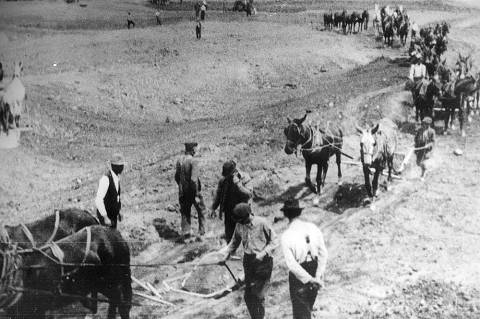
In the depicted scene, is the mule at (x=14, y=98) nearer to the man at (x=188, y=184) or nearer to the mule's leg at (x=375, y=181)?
the man at (x=188, y=184)

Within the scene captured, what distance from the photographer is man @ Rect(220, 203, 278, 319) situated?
6566mm

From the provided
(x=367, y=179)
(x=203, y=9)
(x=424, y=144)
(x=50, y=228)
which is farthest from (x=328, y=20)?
(x=50, y=228)

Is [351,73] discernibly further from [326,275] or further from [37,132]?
[326,275]

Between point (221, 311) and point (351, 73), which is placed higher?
point (351, 73)

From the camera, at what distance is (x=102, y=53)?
2345 cm

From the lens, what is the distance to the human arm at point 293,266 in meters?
5.91

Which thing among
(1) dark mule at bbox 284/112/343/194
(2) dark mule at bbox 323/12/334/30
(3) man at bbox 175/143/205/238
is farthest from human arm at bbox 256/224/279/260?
(2) dark mule at bbox 323/12/334/30

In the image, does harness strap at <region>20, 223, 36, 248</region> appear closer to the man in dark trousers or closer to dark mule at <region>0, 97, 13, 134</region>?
dark mule at <region>0, 97, 13, 134</region>

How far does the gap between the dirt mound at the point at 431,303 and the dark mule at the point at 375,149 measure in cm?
307

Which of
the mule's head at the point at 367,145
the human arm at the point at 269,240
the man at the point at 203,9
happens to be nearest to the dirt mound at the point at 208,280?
the human arm at the point at 269,240

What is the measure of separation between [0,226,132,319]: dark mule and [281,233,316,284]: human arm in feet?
7.47

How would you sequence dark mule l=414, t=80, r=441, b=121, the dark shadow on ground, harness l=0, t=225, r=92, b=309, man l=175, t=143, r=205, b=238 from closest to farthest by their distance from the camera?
1. harness l=0, t=225, r=92, b=309
2. man l=175, t=143, r=205, b=238
3. the dark shadow on ground
4. dark mule l=414, t=80, r=441, b=121

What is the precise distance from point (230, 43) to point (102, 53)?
5977 mm

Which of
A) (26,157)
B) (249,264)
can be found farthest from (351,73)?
(249,264)
